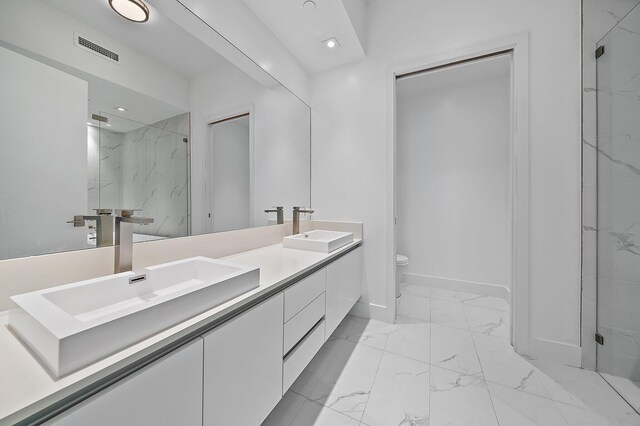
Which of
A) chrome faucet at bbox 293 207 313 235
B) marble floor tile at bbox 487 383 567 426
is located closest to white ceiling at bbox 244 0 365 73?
chrome faucet at bbox 293 207 313 235

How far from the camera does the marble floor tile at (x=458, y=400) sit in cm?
125

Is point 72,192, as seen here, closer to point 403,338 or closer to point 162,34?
point 162,34

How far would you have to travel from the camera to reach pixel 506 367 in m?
1.64

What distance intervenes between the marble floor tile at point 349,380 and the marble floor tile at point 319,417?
0.09 feet

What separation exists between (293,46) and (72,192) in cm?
198

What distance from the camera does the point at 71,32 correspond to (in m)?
0.89

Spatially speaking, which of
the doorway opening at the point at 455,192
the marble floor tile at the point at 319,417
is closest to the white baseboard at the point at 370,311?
the doorway opening at the point at 455,192

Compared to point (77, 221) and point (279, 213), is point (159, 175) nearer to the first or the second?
point (77, 221)

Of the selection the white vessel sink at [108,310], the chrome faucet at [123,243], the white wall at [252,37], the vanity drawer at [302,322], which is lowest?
the vanity drawer at [302,322]

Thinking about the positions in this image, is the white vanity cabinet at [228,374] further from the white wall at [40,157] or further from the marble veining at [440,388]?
the white wall at [40,157]

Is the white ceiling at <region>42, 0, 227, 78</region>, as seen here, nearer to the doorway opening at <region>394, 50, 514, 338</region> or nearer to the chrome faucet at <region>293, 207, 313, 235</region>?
the chrome faucet at <region>293, 207, 313, 235</region>

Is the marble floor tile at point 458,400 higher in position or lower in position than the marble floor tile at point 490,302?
lower

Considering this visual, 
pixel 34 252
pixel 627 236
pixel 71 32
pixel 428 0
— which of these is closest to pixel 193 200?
pixel 34 252

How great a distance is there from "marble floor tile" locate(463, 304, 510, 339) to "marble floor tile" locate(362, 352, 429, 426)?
33.0 inches
